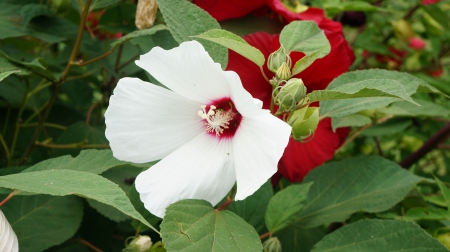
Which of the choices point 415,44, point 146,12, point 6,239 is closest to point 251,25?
point 146,12

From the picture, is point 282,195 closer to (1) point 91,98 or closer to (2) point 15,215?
(2) point 15,215

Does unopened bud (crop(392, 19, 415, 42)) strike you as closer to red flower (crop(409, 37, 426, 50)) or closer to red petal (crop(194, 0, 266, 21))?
red flower (crop(409, 37, 426, 50))

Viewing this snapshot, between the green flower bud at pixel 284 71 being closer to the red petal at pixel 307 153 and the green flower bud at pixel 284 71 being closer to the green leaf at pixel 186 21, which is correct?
the green leaf at pixel 186 21

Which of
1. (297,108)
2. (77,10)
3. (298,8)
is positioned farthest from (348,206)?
(77,10)

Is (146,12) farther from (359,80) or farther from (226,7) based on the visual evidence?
(359,80)

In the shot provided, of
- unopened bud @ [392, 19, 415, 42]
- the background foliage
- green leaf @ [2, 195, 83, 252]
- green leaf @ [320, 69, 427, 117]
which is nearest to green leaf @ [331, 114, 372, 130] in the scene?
the background foliage

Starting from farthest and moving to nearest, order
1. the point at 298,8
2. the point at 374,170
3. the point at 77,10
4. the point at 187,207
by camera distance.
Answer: the point at 77,10, the point at 298,8, the point at 374,170, the point at 187,207
